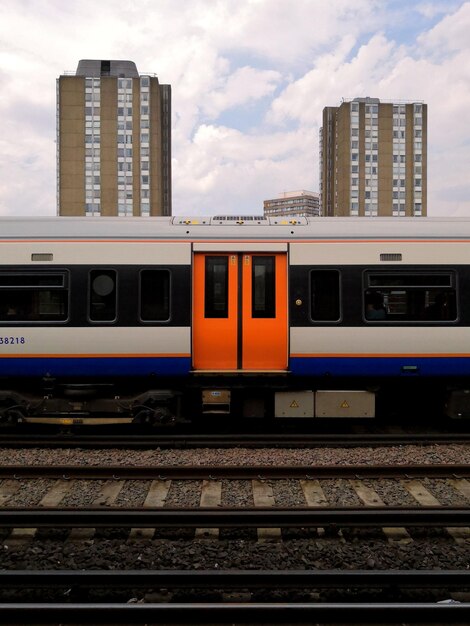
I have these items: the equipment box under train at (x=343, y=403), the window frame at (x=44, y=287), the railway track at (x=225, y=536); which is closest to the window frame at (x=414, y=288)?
the equipment box under train at (x=343, y=403)

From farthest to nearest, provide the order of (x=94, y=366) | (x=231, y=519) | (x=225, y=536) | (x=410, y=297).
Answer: (x=410, y=297), (x=94, y=366), (x=231, y=519), (x=225, y=536)

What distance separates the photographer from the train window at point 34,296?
861cm

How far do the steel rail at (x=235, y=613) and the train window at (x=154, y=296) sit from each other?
5063 millimetres

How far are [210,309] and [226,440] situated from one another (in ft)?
6.69

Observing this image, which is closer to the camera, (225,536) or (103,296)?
(225,536)

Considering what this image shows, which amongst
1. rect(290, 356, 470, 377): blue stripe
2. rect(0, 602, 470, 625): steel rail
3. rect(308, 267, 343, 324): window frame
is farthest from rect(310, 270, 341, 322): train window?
rect(0, 602, 470, 625): steel rail

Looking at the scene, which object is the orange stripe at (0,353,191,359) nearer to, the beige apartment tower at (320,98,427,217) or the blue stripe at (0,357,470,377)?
the blue stripe at (0,357,470,377)

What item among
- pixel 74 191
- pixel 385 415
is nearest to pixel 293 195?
pixel 74 191

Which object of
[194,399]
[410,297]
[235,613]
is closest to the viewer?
[235,613]

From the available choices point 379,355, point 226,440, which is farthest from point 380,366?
point 226,440

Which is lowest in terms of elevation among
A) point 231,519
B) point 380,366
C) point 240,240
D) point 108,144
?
point 231,519

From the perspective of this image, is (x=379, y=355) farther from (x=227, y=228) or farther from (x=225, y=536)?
(x=225, y=536)

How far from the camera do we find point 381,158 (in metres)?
93.7

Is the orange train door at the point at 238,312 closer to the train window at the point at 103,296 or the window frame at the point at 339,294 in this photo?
the window frame at the point at 339,294
